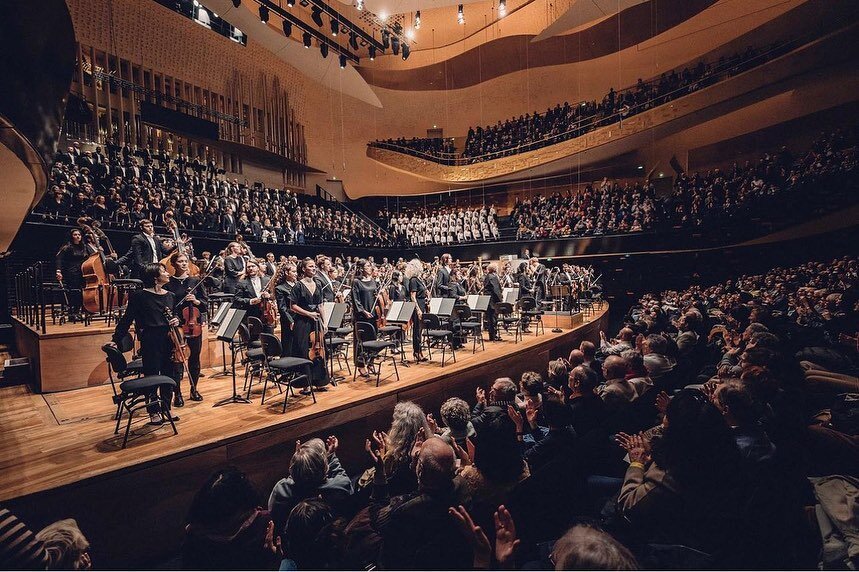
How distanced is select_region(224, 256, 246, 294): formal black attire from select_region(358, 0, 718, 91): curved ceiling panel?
647 inches

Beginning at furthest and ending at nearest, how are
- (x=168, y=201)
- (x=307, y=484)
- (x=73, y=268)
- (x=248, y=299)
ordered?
(x=168, y=201), (x=73, y=268), (x=248, y=299), (x=307, y=484)

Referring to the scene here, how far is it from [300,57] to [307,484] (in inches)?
740

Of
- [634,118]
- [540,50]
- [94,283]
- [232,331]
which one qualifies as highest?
[540,50]

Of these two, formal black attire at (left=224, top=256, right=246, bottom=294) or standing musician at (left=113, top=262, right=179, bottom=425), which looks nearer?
standing musician at (left=113, top=262, right=179, bottom=425)

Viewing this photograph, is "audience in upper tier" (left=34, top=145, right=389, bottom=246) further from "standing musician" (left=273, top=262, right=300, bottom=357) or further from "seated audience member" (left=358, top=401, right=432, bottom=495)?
"seated audience member" (left=358, top=401, right=432, bottom=495)

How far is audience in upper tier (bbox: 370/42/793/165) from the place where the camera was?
1224 cm

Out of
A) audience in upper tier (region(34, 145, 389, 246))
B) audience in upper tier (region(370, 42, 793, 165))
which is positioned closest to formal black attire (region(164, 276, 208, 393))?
audience in upper tier (region(34, 145, 389, 246))

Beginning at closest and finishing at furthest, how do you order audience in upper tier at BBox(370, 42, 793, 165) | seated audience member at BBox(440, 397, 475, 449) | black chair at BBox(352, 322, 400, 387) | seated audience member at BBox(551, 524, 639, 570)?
1. seated audience member at BBox(551, 524, 639, 570)
2. seated audience member at BBox(440, 397, 475, 449)
3. black chair at BBox(352, 322, 400, 387)
4. audience in upper tier at BBox(370, 42, 793, 165)

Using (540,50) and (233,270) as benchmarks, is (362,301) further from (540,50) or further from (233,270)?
(540,50)

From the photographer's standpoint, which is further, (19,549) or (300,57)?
(300,57)

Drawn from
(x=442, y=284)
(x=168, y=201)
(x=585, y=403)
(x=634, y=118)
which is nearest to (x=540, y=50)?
(x=634, y=118)

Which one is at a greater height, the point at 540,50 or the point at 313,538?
the point at 540,50

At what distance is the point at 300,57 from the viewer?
55.4 ft

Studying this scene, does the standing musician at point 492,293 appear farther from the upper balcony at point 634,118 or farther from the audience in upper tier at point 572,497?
the upper balcony at point 634,118
